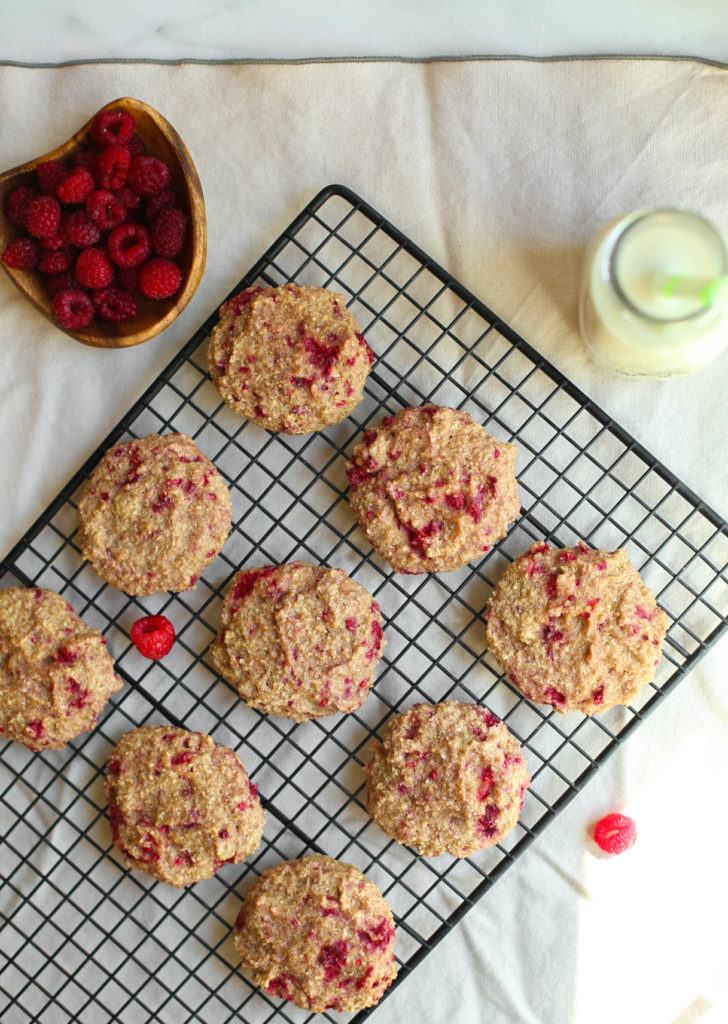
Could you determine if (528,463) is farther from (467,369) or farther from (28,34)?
(28,34)

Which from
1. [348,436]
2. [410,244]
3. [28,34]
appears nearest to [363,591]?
[348,436]

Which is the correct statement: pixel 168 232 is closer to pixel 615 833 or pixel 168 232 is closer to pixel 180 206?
pixel 180 206

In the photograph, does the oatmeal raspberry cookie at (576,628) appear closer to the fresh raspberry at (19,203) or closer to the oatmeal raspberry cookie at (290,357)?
the oatmeal raspberry cookie at (290,357)

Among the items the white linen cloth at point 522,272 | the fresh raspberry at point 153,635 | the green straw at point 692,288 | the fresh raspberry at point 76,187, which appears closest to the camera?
the green straw at point 692,288

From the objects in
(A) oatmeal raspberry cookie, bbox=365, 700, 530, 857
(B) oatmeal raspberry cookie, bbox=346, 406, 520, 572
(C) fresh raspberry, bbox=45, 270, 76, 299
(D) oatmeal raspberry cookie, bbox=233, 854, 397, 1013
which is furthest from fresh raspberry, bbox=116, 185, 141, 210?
(D) oatmeal raspberry cookie, bbox=233, 854, 397, 1013

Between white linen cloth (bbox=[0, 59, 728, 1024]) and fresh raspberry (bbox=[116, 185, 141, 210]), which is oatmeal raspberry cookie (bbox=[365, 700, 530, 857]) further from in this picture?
fresh raspberry (bbox=[116, 185, 141, 210])

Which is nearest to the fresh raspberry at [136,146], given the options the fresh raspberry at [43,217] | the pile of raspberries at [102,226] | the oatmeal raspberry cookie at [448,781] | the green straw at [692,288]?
the pile of raspberries at [102,226]
